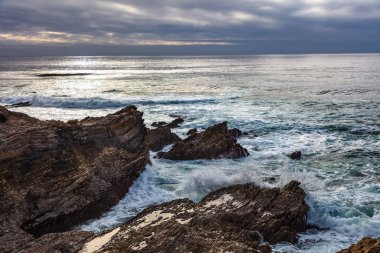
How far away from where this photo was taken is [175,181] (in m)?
21.1

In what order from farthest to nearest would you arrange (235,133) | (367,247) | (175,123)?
(175,123)
(235,133)
(367,247)

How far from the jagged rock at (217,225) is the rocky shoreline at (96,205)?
0.03 m

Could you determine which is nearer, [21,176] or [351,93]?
[21,176]

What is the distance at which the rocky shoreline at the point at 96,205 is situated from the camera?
12.4m

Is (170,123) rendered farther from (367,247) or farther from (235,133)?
Answer: (367,247)

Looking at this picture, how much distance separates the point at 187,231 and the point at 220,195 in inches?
152

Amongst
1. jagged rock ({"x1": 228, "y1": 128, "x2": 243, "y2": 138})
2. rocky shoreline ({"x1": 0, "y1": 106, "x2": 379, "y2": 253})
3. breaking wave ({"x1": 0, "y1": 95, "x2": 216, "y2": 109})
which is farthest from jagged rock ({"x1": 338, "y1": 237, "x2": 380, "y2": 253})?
breaking wave ({"x1": 0, "y1": 95, "x2": 216, "y2": 109})

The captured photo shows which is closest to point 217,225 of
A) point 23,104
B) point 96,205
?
point 96,205

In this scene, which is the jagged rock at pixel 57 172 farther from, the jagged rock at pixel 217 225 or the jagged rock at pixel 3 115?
the jagged rock at pixel 217 225

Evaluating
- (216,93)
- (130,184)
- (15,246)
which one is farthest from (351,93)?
(15,246)

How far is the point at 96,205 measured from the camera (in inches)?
641

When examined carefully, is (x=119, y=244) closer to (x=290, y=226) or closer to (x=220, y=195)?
(x=220, y=195)

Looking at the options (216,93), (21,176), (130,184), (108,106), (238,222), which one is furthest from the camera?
(216,93)

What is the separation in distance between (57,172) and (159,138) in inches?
513
